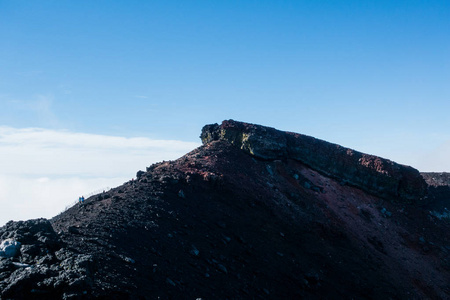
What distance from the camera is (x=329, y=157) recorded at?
3081 centimetres

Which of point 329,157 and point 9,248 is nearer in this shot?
point 9,248

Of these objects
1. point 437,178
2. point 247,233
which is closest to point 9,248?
point 247,233

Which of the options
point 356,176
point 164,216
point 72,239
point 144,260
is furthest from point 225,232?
point 356,176

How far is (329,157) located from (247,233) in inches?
639

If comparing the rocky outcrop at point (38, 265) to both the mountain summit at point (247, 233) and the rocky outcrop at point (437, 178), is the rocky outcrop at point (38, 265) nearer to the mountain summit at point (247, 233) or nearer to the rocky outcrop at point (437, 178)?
the mountain summit at point (247, 233)

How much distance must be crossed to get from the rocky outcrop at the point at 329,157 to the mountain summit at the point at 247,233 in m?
0.10

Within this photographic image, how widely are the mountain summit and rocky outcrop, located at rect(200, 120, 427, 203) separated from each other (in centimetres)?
10

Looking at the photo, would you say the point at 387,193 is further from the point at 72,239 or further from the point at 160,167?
the point at 72,239

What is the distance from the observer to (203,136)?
99.9 ft

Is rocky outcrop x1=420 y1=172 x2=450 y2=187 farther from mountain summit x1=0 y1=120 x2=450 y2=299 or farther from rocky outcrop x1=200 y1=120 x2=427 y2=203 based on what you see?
rocky outcrop x1=200 y1=120 x2=427 y2=203

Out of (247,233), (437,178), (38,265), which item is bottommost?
(247,233)

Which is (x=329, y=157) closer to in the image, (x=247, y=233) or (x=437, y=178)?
(x=247, y=233)

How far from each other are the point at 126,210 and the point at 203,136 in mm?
16419

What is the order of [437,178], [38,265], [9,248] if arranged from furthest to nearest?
[437,178], [9,248], [38,265]
